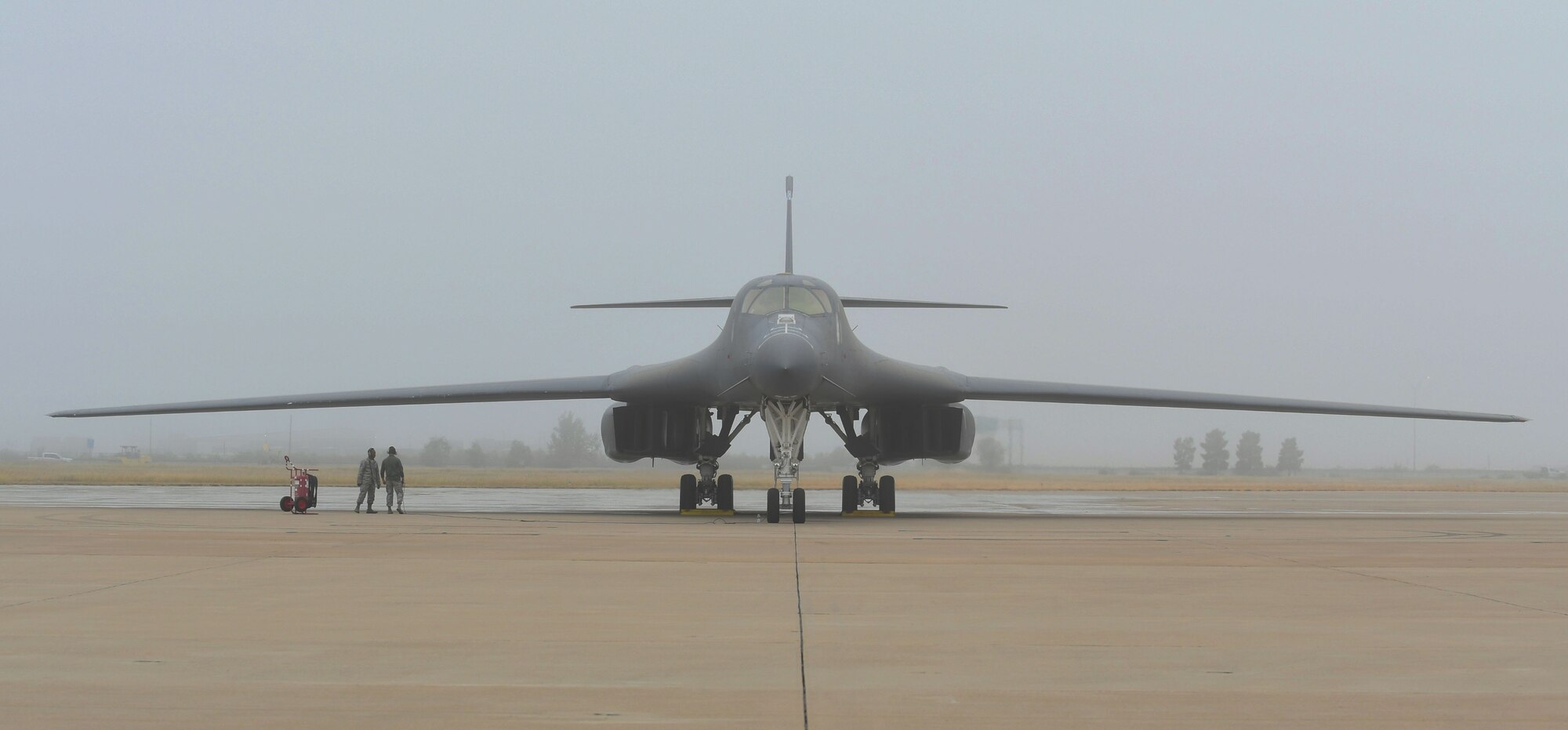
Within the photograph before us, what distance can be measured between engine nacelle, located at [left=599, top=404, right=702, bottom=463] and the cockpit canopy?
3.50 metres

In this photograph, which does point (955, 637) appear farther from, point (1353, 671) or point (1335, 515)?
point (1335, 515)

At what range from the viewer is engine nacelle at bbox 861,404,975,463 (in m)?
20.0

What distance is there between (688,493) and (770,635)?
1386 cm

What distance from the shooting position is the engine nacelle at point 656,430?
19.8 m

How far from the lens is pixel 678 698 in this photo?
3.83 meters

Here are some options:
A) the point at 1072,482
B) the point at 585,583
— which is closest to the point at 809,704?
the point at 585,583

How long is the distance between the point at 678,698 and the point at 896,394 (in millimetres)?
14990

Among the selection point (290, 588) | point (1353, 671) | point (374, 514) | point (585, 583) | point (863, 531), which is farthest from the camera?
point (374, 514)

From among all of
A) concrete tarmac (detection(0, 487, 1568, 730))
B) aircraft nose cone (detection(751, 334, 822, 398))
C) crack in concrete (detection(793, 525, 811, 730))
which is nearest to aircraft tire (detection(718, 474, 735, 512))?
aircraft nose cone (detection(751, 334, 822, 398))

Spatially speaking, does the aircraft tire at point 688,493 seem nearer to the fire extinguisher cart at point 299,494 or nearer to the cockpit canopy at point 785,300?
the cockpit canopy at point 785,300

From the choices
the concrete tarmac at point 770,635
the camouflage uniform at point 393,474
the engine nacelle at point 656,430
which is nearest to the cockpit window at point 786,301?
the engine nacelle at point 656,430

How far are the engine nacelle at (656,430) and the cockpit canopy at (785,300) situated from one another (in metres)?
3.50

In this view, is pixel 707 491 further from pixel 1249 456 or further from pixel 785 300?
pixel 1249 456

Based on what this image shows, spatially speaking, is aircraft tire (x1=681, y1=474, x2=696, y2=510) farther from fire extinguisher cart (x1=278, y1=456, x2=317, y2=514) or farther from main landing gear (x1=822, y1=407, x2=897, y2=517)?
fire extinguisher cart (x1=278, y1=456, x2=317, y2=514)
